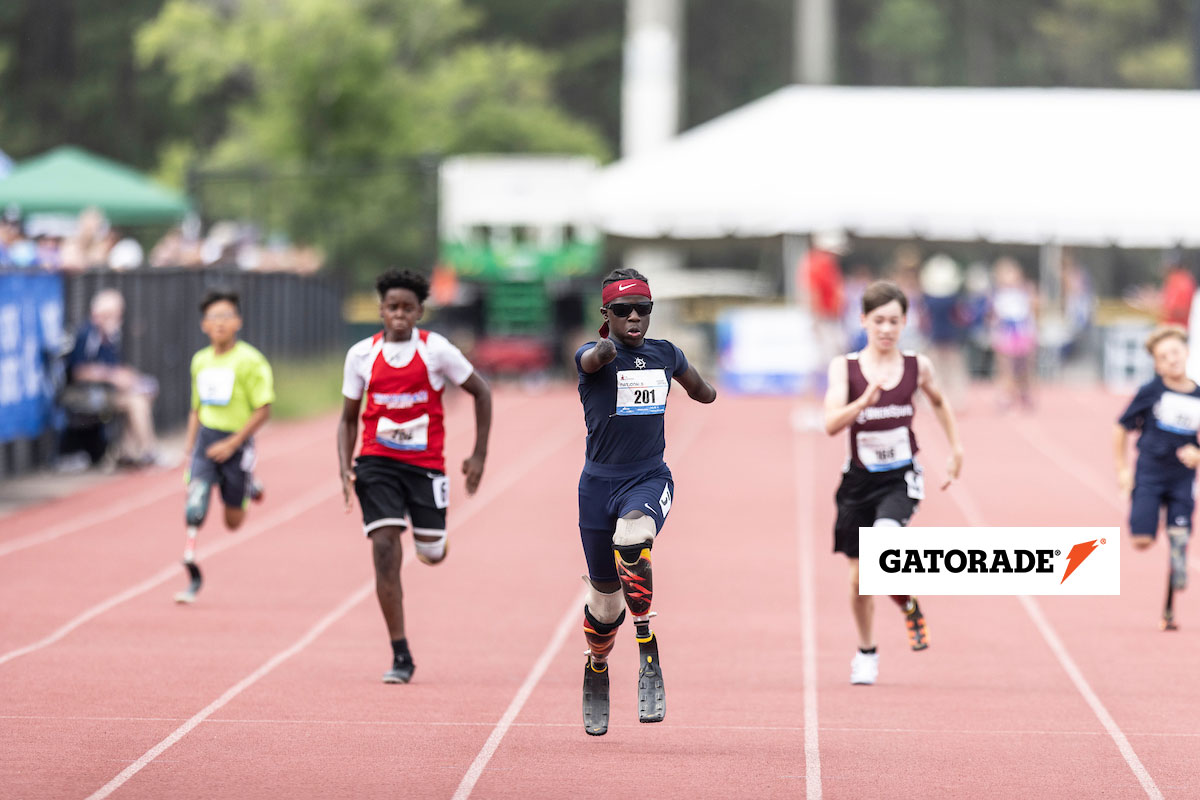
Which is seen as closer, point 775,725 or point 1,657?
point 775,725

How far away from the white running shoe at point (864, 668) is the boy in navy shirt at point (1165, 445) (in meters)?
2.07

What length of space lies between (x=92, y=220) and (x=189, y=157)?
112 ft

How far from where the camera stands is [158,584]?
12.5 metres

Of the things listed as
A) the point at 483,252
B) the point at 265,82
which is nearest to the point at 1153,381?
the point at 483,252

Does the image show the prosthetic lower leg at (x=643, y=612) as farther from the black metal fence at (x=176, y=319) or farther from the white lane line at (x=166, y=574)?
the black metal fence at (x=176, y=319)

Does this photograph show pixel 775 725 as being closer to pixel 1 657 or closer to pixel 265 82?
pixel 1 657

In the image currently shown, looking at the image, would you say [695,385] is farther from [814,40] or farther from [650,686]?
[814,40]

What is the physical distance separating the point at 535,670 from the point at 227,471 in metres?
2.87

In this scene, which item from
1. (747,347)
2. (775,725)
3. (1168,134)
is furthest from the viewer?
(747,347)

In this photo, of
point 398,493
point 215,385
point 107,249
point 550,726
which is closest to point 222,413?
point 215,385

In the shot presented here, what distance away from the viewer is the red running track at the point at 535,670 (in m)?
7.46

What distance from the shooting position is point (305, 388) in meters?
26.8

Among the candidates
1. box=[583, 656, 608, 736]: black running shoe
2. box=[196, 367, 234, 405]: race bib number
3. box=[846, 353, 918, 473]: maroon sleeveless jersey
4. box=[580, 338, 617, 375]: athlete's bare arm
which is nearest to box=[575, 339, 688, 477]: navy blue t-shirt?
box=[580, 338, 617, 375]: athlete's bare arm

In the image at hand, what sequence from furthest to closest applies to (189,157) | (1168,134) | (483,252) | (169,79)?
(169,79) < (189,157) < (483,252) < (1168,134)
